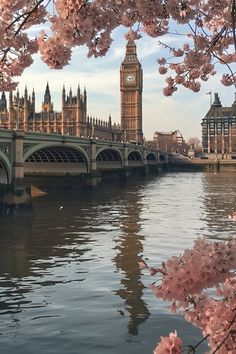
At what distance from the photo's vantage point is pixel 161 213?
101 ft

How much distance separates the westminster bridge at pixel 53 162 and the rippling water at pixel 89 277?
3585 mm

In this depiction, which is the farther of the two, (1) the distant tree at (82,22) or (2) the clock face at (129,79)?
(2) the clock face at (129,79)

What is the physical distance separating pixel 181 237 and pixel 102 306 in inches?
400

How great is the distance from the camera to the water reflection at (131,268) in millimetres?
10945

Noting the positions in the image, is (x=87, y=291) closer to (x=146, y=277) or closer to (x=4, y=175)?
(x=146, y=277)

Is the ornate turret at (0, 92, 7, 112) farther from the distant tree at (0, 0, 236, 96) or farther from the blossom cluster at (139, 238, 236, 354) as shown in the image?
the blossom cluster at (139, 238, 236, 354)

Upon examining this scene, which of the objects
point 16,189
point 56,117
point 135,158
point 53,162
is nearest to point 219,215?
point 16,189

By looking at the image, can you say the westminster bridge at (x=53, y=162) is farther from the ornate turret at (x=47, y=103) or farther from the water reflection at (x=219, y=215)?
the ornate turret at (x=47, y=103)

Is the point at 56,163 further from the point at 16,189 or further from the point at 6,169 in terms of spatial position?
the point at 16,189

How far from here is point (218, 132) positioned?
166 metres

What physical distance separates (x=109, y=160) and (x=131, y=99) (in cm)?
10344

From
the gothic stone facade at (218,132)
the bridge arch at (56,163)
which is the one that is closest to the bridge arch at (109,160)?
the bridge arch at (56,163)

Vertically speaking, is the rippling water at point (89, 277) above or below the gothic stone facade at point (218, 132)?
below

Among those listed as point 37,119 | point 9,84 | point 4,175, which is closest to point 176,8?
point 9,84
